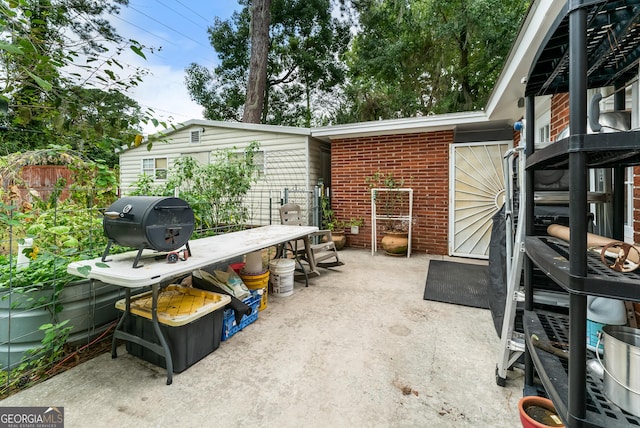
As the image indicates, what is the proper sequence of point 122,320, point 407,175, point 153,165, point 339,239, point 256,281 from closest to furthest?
point 122,320 → point 256,281 → point 407,175 → point 339,239 → point 153,165

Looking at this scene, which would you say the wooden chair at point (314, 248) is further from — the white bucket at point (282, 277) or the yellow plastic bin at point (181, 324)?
the yellow plastic bin at point (181, 324)

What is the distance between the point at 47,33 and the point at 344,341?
9.30 feet

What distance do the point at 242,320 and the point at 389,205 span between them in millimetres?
4301

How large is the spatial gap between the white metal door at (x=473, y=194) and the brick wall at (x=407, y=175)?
148 millimetres

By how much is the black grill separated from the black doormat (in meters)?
2.90

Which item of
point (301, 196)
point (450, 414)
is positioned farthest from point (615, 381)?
point (301, 196)

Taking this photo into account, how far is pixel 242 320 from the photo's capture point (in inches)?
110

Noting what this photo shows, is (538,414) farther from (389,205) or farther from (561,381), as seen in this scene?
(389,205)

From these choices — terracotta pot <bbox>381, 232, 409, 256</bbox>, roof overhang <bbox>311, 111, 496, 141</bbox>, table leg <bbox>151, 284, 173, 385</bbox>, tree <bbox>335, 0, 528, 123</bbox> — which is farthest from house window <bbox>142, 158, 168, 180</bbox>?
table leg <bbox>151, 284, 173, 385</bbox>

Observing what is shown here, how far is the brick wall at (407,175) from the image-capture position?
5.88 metres

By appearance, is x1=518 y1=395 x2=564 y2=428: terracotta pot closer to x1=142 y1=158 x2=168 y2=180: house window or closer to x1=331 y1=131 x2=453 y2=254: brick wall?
x1=331 y1=131 x2=453 y2=254: brick wall

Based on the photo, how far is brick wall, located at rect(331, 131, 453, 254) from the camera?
19.3 ft

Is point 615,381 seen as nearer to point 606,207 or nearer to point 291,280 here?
point 606,207

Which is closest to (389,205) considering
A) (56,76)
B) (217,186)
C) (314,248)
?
(314,248)
